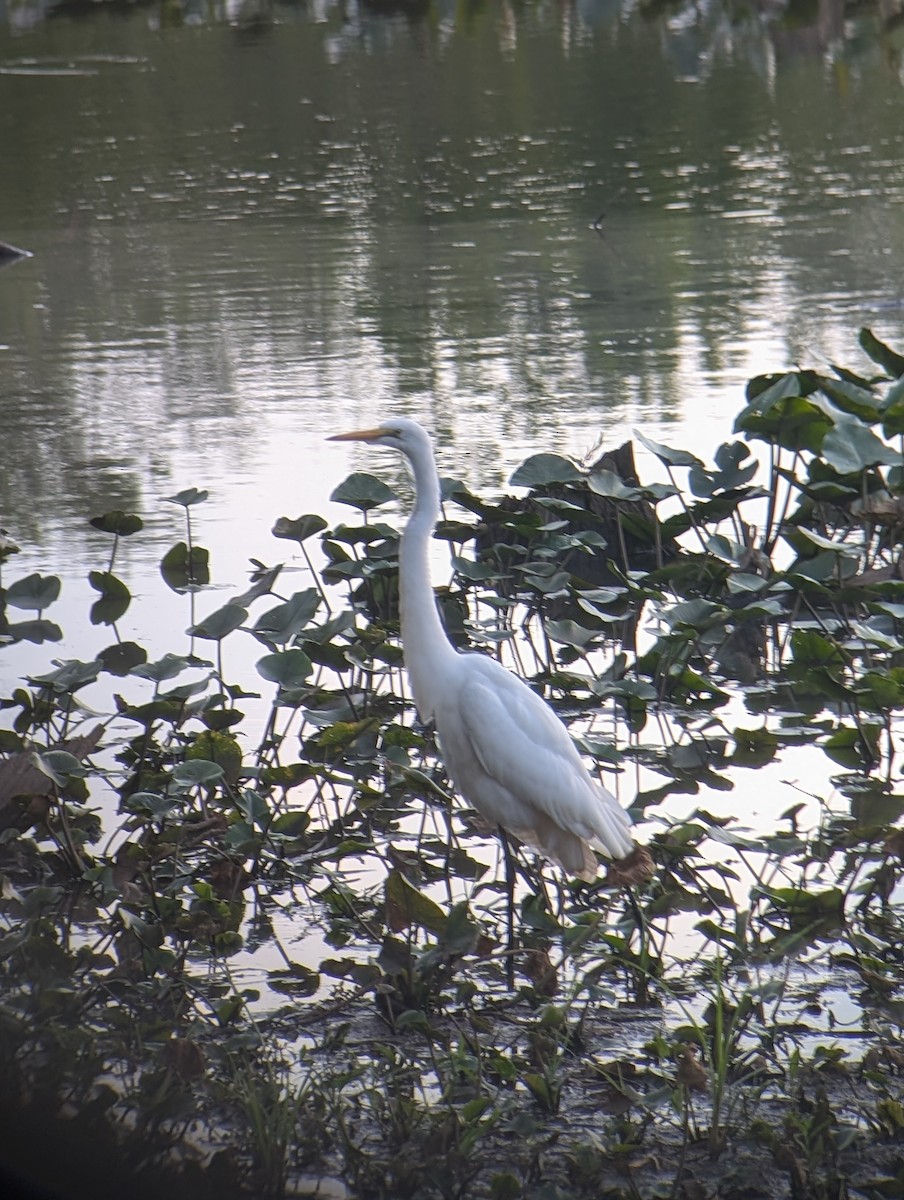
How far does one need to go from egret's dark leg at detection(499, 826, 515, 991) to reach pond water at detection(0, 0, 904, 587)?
7.34 ft

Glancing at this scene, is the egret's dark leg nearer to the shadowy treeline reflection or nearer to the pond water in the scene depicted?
the pond water

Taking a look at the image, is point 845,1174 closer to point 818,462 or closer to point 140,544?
point 818,462

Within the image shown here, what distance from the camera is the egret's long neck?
332cm

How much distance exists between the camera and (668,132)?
49.9 feet

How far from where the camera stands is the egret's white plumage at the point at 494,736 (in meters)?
3.12

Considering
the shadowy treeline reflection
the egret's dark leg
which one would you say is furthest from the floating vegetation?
the shadowy treeline reflection

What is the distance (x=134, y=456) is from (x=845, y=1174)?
5.06 metres

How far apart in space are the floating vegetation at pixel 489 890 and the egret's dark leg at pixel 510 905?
0.9 inches

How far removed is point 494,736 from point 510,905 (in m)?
0.33

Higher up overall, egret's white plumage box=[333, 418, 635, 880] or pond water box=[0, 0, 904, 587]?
egret's white plumage box=[333, 418, 635, 880]

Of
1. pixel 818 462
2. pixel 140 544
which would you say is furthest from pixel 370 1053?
pixel 140 544

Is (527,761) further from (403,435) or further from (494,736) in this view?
(403,435)

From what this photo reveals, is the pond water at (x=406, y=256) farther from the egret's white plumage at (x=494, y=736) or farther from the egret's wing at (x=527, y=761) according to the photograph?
the egret's wing at (x=527, y=761)

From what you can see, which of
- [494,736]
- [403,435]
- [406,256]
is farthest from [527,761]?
[406,256]
